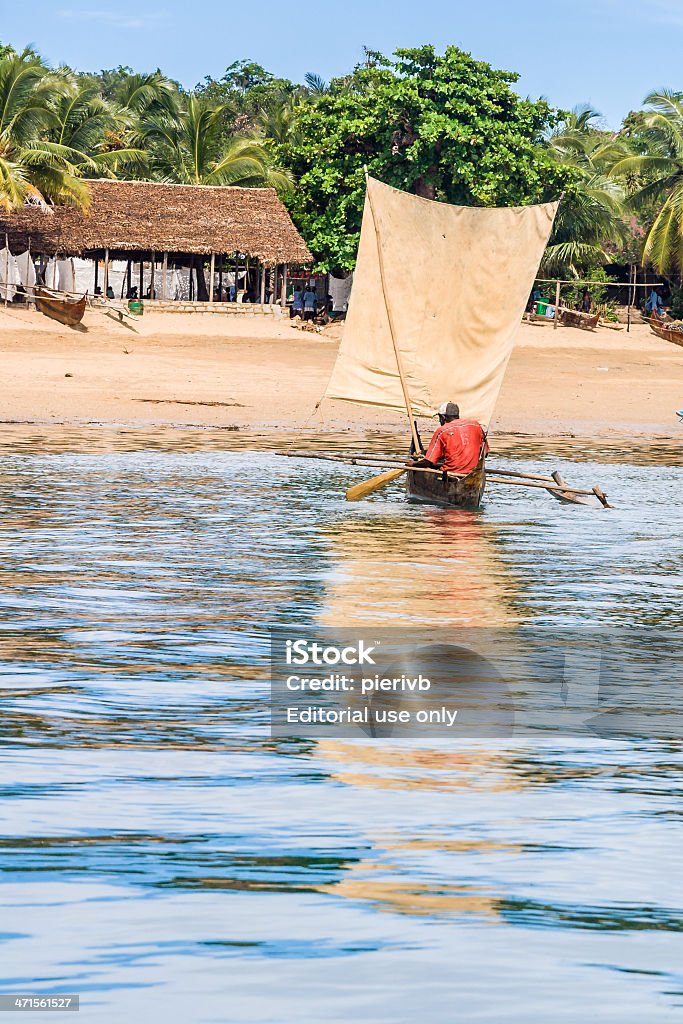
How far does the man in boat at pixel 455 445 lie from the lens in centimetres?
1291

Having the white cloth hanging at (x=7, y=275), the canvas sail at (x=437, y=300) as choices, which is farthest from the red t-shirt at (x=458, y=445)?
the white cloth hanging at (x=7, y=275)

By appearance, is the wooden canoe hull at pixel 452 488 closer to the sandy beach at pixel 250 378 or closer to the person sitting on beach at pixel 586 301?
the sandy beach at pixel 250 378

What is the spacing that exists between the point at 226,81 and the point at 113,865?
235ft

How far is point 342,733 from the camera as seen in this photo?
20.1ft

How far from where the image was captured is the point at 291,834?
4.84 meters

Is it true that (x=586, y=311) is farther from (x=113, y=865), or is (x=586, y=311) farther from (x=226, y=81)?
(x=113, y=865)

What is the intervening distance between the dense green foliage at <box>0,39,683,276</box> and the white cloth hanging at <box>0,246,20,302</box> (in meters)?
1.68

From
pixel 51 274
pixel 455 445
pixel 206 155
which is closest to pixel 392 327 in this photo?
pixel 455 445

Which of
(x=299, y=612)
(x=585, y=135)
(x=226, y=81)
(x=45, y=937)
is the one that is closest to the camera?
(x=45, y=937)

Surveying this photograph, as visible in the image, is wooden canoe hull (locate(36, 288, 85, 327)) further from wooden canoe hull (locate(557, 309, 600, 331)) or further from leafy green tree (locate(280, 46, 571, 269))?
wooden canoe hull (locate(557, 309, 600, 331))

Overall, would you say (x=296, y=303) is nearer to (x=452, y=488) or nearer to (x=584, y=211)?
(x=584, y=211)

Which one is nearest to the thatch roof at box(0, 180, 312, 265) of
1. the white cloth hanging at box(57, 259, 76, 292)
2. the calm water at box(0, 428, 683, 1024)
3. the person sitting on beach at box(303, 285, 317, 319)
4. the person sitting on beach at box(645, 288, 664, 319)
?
the white cloth hanging at box(57, 259, 76, 292)

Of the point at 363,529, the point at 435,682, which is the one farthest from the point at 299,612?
the point at 363,529

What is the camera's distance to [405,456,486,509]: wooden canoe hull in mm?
13031
